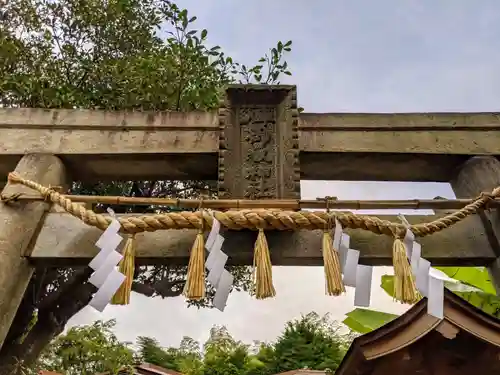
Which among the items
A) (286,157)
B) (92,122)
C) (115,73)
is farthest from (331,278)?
(115,73)

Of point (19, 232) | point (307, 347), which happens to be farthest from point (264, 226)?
point (307, 347)

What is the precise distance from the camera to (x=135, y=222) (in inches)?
79.6

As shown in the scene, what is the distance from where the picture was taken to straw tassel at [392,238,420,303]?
6.05ft

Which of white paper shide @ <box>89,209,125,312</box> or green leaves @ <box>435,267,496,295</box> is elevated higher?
green leaves @ <box>435,267,496,295</box>

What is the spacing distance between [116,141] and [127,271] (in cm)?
79

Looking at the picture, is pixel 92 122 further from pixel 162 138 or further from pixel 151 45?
pixel 151 45

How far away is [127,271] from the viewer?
1.93 meters

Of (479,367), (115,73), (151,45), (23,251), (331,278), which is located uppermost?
(151,45)

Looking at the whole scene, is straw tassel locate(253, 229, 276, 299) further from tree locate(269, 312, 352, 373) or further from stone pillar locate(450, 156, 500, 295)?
tree locate(269, 312, 352, 373)

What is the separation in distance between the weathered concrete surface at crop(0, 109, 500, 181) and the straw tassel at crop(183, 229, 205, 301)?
0.64m

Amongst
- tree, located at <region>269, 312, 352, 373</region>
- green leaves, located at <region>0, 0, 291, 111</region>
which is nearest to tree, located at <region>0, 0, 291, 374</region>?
green leaves, located at <region>0, 0, 291, 111</region>

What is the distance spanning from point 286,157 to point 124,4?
12.9ft

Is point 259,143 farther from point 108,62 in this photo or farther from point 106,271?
point 108,62

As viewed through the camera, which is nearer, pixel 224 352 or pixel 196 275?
pixel 196 275
